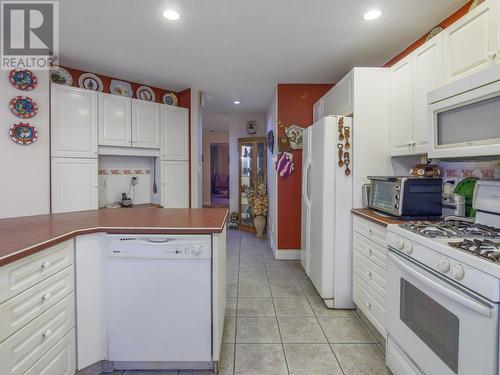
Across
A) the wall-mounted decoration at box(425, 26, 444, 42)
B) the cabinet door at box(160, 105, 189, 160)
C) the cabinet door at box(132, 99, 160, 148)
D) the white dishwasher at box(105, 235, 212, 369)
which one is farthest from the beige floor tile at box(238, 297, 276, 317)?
the wall-mounted decoration at box(425, 26, 444, 42)

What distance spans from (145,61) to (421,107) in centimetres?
275

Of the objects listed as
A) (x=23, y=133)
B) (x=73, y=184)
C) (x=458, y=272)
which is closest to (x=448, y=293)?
(x=458, y=272)

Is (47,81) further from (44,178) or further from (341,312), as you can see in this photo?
(341,312)

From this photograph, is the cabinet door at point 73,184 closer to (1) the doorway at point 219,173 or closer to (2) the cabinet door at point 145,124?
(2) the cabinet door at point 145,124

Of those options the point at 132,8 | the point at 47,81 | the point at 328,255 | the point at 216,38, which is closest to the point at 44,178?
the point at 47,81

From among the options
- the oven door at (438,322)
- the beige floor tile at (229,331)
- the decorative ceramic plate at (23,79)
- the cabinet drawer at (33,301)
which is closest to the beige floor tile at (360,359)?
the oven door at (438,322)

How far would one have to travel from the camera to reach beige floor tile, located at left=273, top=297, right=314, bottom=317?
98.7 inches

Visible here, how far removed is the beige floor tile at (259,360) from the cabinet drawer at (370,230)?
1.03 m

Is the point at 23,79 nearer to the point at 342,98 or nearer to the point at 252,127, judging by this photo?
the point at 342,98

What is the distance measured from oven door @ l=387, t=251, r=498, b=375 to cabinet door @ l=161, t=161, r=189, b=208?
3.02 meters

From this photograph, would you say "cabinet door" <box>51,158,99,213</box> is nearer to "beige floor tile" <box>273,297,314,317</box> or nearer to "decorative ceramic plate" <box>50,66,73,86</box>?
"decorative ceramic plate" <box>50,66,73,86</box>

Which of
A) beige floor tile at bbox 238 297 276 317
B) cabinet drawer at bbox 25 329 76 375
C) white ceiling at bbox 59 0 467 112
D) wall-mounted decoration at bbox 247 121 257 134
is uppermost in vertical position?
white ceiling at bbox 59 0 467 112

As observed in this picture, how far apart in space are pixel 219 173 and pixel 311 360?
339 inches

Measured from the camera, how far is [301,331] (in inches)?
88.1
